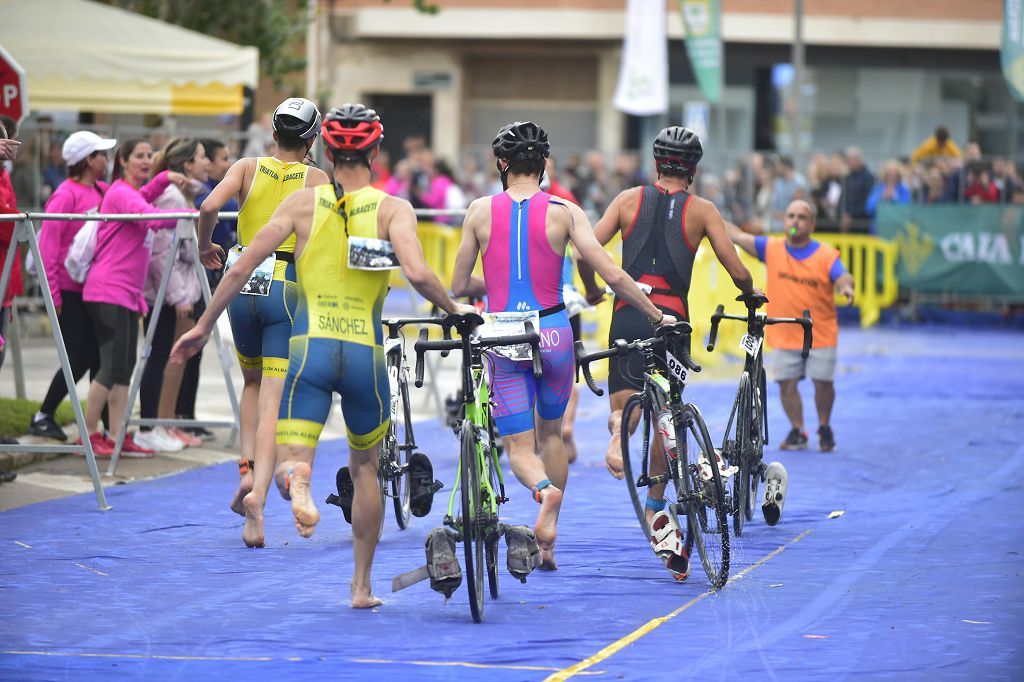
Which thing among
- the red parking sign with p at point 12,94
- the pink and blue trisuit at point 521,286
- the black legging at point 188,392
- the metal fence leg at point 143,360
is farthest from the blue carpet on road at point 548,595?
the red parking sign with p at point 12,94

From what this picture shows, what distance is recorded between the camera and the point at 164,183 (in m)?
11.5

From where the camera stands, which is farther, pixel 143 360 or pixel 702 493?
pixel 143 360

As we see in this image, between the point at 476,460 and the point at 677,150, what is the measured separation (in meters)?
2.50

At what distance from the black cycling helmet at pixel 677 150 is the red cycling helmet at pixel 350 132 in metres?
2.24

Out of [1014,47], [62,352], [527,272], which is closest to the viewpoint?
[527,272]

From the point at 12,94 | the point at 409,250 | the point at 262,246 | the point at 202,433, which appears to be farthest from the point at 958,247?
the point at 262,246

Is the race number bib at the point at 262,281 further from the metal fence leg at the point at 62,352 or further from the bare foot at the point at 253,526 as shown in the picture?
the metal fence leg at the point at 62,352

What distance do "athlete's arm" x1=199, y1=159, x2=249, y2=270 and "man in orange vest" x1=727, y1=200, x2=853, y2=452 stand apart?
5.03 metres

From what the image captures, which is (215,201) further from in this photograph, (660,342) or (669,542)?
(669,542)

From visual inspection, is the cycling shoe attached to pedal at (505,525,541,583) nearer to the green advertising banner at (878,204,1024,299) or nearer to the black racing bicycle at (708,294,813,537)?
the black racing bicycle at (708,294,813,537)

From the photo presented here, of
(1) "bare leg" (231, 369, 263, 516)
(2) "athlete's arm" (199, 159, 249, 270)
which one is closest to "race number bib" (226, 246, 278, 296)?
(2) "athlete's arm" (199, 159, 249, 270)

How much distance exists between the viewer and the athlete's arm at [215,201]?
866 cm

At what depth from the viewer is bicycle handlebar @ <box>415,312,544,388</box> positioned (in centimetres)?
Answer: 714

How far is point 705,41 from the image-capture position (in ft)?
91.8
